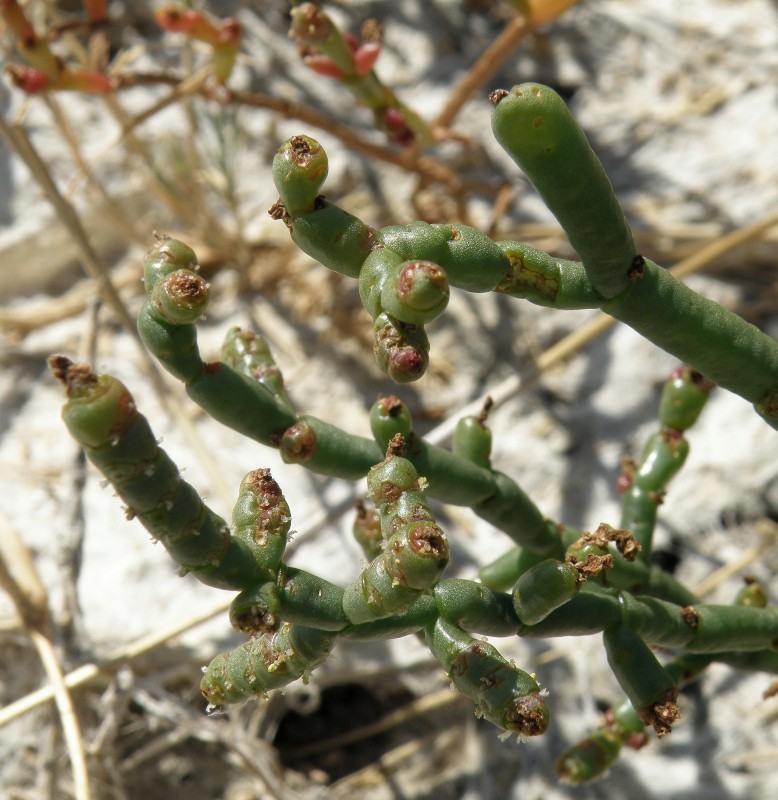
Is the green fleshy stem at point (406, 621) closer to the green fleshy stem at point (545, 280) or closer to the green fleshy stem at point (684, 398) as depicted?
the green fleshy stem at point (545, 280)

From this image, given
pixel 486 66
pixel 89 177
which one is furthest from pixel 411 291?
pixel 89 177

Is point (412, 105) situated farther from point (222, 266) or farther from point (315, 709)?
point (315, 709)

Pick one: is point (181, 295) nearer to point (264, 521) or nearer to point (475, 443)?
point (264, 521)

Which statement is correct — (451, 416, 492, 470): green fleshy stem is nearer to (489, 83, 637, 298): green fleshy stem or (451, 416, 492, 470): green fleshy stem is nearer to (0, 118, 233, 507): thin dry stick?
(489, 83, 637, 298): green fleshy stem

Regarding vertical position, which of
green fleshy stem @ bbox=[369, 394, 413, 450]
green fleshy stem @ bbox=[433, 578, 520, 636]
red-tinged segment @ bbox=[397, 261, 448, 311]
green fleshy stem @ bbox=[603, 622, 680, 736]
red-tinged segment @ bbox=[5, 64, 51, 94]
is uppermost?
red-tinged segment @ bbox=[5, 64, 51, 94]

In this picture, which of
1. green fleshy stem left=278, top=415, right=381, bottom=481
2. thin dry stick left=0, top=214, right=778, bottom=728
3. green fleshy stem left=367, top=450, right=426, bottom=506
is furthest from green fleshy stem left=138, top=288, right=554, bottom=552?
thin dry stick left=0, top=214, right=778, bottom=728

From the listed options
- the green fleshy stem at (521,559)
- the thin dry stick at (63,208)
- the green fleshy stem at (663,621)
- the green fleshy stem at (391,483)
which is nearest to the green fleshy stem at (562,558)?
the green fleshy stem at (521,559)
